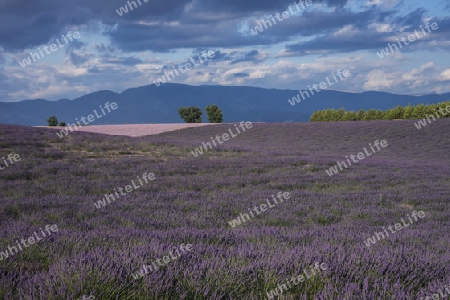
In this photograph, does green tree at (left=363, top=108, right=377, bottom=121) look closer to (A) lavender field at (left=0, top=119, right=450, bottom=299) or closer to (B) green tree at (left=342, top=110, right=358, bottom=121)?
(B) green tree at (left=342, top=110, right=358, bottom=121)

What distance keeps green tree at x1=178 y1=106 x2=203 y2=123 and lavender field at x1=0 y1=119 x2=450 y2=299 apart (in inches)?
2261

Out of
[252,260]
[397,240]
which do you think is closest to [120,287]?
[252,260]

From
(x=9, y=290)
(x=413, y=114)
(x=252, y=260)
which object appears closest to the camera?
(x=9, y=290)

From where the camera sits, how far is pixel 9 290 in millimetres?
2352

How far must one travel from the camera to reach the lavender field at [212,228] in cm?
253

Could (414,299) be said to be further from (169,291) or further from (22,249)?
(22,249)

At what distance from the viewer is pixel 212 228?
550cm

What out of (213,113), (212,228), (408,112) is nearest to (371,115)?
(408,112)

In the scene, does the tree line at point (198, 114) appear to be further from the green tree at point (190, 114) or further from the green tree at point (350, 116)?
the green tree at point (350, 116)

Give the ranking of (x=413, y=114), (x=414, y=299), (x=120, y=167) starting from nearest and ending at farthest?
(x=414, y=299), (x=120, y=167), (x=413, y=114)

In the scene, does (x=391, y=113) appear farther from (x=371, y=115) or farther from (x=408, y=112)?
(x=371, y=115)

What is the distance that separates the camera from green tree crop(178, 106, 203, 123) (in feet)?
248

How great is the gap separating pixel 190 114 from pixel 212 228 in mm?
71334

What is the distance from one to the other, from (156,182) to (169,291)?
8.28 meters
